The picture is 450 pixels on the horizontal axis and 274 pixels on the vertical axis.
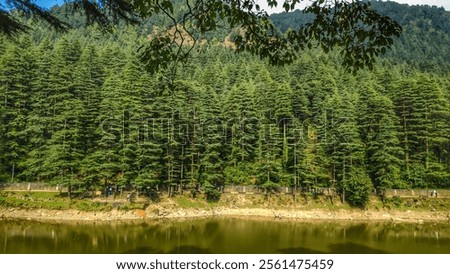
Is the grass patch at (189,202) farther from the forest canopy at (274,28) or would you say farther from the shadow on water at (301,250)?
the forest canopy at (274,28)

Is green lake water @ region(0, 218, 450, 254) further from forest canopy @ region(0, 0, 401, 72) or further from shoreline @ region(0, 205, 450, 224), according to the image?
forest canopy @ region(0, 0, 401, 72)

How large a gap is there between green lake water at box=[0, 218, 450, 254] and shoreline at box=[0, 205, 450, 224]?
75.9 inches

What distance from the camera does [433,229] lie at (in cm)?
3138

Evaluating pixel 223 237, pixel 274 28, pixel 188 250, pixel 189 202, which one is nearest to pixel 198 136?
pixel 189 202

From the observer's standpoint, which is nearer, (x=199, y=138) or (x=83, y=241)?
(x=83, y=241)

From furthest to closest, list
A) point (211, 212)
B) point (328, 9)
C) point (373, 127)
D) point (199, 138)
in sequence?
point (373, 127), point (199, 138), point (211, 212), point (328, 9)

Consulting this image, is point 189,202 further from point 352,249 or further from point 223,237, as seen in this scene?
point 352,249

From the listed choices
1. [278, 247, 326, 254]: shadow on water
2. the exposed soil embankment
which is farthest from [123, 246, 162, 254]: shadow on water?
the exposed soil embankment

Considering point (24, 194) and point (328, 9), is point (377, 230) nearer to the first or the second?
point (328, 9)

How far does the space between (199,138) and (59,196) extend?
15738mm

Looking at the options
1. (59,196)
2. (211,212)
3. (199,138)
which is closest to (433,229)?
(211,212)

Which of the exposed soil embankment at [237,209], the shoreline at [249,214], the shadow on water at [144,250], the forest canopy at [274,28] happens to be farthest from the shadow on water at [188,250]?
the forest canopy at [274,28]

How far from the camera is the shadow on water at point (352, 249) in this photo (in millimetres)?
22188
